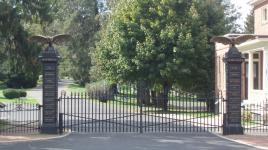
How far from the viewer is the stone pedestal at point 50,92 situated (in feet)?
68.1

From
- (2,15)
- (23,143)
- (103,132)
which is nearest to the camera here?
(23,143)

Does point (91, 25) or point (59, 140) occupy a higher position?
point (91, 25)

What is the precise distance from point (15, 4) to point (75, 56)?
50.2 meters

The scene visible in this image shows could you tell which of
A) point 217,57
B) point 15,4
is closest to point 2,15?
point 15,4

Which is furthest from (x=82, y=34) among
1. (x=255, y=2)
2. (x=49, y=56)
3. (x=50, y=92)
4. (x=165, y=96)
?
(x=50, y=92)

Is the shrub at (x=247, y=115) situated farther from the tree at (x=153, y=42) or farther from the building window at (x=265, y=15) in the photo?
the building window at (x=265, y=15)

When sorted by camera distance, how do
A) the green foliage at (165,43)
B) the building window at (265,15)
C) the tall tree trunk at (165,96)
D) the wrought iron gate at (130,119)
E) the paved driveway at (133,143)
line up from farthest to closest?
the green foliage at (165,43) < the building window at (265,15) < the tall tree trunk at (165,96) < the wrought iron gate at (130,119) < the paved driveway at (133,143)

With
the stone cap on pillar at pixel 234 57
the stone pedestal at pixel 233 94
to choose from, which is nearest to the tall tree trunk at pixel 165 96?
the stone pedestal at pixel 233 94

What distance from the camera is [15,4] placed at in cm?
2570

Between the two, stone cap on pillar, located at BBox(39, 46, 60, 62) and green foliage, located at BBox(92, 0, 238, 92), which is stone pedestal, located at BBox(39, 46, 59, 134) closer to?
stone cap on pillar, located at BBox(39, 46, 60, 62)

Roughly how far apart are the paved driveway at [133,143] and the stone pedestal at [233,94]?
36.4 inches

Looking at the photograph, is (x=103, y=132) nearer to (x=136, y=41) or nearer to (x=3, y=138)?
(x=3, y=138)

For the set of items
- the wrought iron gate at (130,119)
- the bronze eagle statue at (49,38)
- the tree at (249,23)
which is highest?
the tree at (249,23)

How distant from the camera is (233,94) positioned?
68.7 ft
